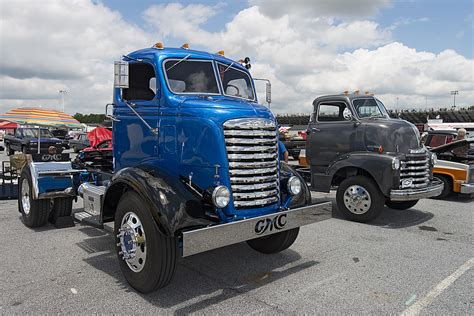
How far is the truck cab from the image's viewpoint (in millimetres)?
6672

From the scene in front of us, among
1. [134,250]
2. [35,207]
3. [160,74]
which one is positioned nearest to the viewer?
[134,250]

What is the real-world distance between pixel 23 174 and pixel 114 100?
2597mm

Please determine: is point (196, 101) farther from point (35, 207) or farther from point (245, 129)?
point (35, 207)

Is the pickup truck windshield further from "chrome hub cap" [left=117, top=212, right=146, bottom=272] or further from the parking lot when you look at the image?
the parking lot

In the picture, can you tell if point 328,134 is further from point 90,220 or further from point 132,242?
point 132,242

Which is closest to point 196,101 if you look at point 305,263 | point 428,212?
point 305,263

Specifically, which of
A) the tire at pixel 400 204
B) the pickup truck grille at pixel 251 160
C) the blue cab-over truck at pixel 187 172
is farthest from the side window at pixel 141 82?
the tire at pixel 400 204

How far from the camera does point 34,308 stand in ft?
11.7

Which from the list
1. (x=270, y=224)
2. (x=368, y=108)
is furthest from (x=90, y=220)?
(x=368, y=108)

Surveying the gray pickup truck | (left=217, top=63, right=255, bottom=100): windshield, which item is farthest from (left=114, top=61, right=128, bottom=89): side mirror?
the gray pickup truck

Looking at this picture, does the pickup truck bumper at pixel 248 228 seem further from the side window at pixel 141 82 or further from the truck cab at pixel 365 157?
the truck cab at pixel 365 157

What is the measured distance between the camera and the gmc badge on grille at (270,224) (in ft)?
12.7

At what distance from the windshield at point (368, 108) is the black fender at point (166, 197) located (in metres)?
4.84

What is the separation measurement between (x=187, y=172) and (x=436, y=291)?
2880mm
